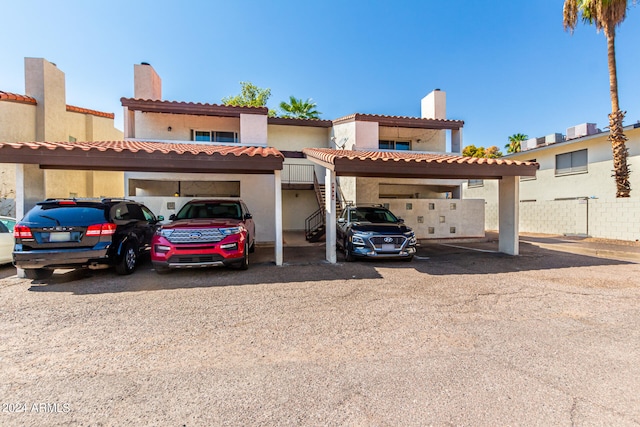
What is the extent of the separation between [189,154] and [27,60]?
13.5 metres

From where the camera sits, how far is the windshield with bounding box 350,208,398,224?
9.10 metres

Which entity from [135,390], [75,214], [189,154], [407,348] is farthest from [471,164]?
[75,214]

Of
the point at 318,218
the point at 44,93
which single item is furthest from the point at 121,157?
the point at 44,93

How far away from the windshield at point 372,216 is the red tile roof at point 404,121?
6.63m


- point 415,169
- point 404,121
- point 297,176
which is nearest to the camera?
point 415,169

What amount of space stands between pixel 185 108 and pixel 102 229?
28.1 ft

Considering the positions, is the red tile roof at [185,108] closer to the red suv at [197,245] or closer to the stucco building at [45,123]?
the stucco building at [45,123]

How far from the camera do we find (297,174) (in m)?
15.2

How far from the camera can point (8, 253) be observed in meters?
7.36

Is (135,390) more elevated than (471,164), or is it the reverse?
(471,164)

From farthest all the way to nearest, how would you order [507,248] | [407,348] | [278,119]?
[278,119] → [507,248] → [407,348]

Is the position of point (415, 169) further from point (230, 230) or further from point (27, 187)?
point (27, 187)

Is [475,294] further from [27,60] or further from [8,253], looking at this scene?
[27,60]

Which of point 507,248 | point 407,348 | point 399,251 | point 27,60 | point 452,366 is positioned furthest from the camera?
point 27,60
